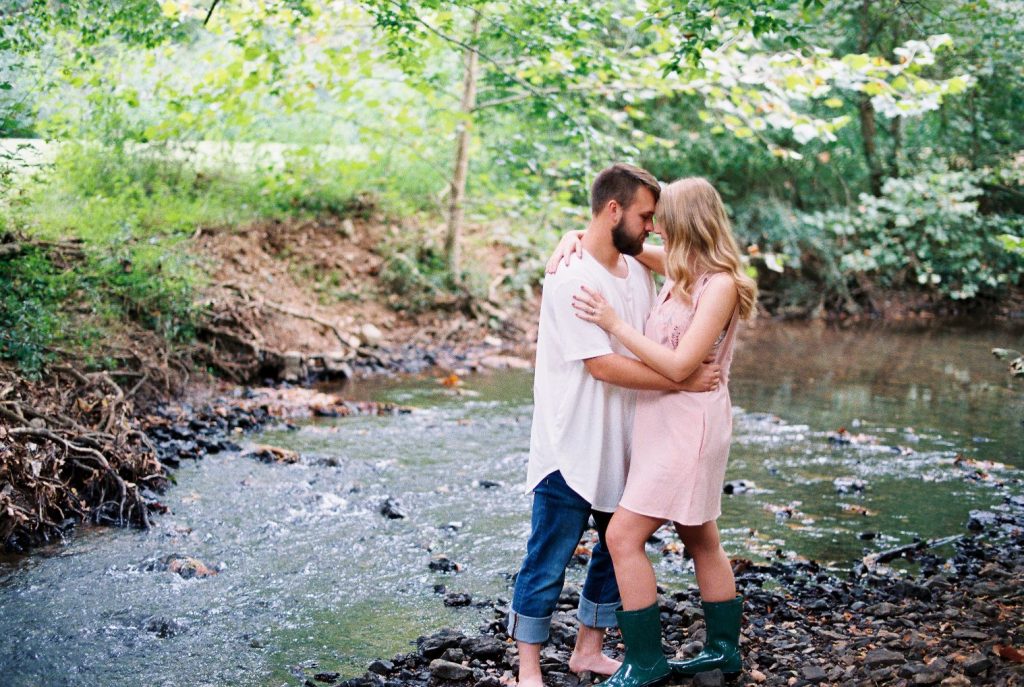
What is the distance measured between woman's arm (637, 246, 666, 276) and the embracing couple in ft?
0.87

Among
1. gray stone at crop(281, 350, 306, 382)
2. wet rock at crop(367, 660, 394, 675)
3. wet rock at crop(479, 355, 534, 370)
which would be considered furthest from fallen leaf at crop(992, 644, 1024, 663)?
wet rock at crop(479, 355, 534, 370)

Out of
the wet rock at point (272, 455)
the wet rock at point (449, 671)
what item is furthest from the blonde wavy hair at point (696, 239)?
the wet rock at point (272, 455)

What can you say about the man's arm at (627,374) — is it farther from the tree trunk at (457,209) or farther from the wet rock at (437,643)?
the tree trunk at (457,209)

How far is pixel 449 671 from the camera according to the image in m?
4.02

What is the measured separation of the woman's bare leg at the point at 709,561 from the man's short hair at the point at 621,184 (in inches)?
53.6

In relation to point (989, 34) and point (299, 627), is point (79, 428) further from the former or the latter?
point (989, 34)

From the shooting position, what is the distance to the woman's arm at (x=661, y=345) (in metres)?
3.66

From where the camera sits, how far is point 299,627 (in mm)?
4645

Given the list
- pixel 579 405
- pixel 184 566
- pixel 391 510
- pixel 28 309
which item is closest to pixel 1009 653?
pixel 579 405

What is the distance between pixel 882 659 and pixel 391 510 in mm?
3434

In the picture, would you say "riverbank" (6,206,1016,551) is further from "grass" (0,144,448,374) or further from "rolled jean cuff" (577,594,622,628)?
"rolled jean cuff" (577,594,622,628)

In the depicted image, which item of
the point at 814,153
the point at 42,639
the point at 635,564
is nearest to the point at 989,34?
the point at 814,153

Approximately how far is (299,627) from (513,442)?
4119 mm

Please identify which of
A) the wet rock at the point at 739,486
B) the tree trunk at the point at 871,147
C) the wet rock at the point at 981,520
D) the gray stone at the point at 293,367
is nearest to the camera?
the wet rock at the point at 981,520
